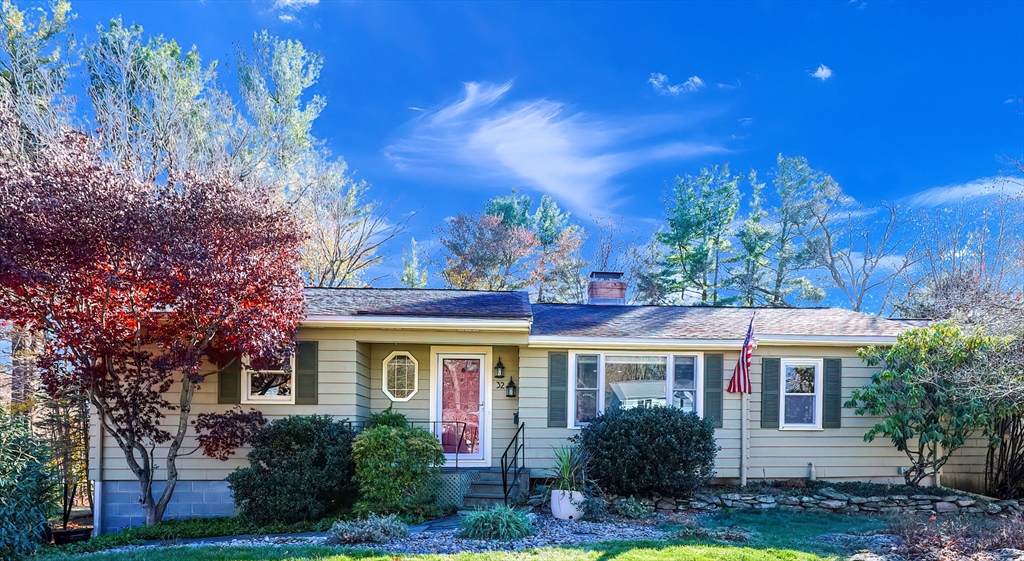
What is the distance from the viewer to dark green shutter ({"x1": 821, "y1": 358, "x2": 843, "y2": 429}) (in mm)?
10523

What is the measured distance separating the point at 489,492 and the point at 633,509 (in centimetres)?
226

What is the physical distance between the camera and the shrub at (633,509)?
8133 millimetres

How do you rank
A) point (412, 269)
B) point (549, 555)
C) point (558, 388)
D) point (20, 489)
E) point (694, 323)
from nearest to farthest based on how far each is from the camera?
point (20, 489) < point (549, 555) < point (558, 388) < point (694, 323) < point (412, 269)

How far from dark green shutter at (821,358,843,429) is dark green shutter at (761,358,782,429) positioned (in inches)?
30.6

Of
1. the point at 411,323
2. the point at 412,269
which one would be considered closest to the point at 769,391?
the point at 411,323

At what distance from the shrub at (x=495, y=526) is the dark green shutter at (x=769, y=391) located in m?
5.24

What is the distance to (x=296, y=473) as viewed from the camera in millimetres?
8422

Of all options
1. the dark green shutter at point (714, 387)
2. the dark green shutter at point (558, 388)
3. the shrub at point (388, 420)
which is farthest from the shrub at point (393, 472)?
the dark green shutter at point (714, 387)

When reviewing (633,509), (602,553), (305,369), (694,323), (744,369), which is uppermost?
(694,323)

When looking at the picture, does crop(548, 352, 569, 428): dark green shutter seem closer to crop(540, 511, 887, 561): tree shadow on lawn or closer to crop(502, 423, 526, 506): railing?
crop(502, 423, 526, 506): railing

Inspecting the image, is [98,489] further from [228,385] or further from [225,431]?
[228,385]

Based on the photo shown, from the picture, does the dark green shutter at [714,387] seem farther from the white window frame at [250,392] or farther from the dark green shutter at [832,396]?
the white window frame at [250,392]

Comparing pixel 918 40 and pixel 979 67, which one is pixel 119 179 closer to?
pixel 918 40

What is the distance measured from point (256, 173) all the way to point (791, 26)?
15.1 m
